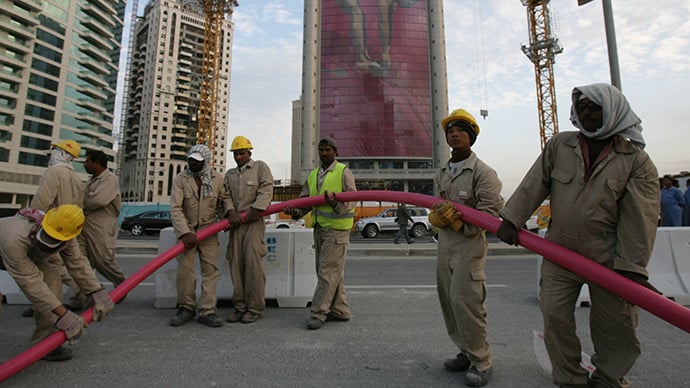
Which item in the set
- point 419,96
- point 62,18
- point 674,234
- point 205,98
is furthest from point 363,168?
point 674,234

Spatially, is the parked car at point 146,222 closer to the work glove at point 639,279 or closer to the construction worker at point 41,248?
the construction worker at point 41,248

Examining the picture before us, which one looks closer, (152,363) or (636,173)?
(636,173)

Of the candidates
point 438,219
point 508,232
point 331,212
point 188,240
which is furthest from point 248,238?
point 508,232

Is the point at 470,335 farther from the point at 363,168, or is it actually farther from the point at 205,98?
the point at 363,168

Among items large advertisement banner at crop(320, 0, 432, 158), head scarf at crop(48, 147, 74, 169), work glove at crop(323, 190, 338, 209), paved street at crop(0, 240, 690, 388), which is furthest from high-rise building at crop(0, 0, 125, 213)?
work glove at crop(323, 190, 338, 209)

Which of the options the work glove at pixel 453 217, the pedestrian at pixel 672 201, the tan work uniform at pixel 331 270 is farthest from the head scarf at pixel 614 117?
the pedestrian at pixel 672 201

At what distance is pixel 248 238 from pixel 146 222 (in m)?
18.3

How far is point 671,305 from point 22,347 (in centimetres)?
483

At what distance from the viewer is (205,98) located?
2274 inches

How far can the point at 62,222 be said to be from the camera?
2.50m

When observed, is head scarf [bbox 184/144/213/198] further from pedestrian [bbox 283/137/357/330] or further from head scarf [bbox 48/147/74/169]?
head scarf [bbox 48/147/74/169]

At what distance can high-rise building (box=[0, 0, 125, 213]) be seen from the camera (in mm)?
52406

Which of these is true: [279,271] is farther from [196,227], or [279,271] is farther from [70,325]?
[70,325]

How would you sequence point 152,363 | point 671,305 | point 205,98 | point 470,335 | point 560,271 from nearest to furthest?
point 671,305 → point 560,271 → point 470,335 → point 152,363 → point 205,98
